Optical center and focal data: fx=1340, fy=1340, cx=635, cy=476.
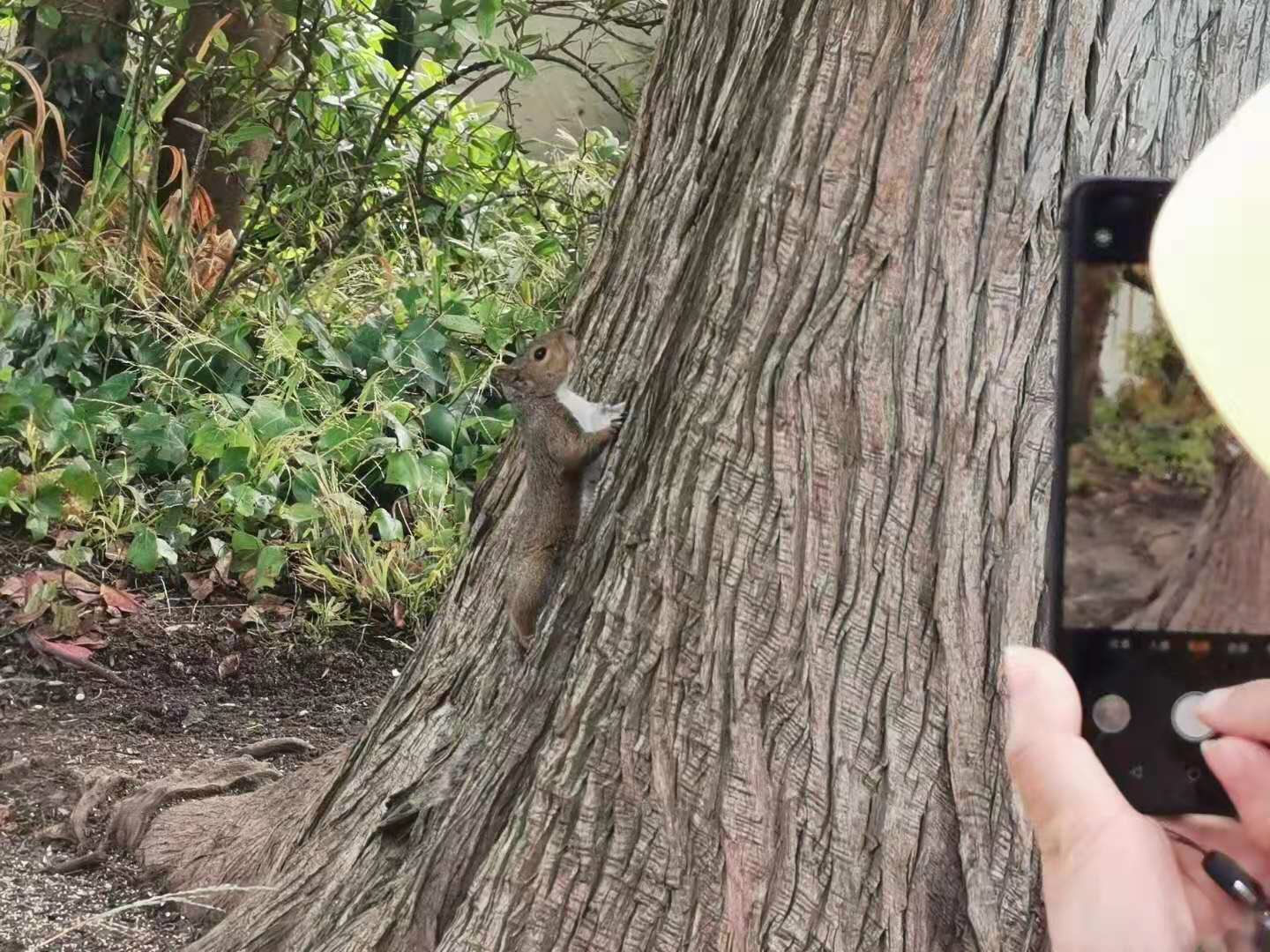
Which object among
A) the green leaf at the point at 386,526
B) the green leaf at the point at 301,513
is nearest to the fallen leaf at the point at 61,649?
the green leaf at the point at 301,513

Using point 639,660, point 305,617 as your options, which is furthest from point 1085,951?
point 305,617

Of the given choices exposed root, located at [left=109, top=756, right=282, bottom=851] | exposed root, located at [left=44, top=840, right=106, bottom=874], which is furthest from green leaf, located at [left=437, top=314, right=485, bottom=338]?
exposed root, located at [left=44, top=840, right=106, bottom=874]

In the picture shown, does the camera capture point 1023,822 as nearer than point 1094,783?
No

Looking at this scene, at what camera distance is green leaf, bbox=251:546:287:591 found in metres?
4.55

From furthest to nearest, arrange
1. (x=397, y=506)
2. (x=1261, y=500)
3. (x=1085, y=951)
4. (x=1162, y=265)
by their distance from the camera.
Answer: (x=397, y=506), (x=1261, y=500), (x=1085, y=951), (x=1162, y=265)

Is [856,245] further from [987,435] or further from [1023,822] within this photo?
[1023,822]

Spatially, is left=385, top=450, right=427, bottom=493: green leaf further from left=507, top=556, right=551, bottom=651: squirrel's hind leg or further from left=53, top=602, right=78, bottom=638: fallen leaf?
left=507, top=556, right=551, bottom=651: squirrel's hind leg

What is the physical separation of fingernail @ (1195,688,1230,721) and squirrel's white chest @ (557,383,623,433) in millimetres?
1159

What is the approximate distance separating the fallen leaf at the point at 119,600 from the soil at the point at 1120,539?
3.81 meters

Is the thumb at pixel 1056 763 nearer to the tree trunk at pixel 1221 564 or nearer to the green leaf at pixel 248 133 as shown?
the tree trunk at pixel 1221 564

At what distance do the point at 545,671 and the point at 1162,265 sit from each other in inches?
61.7

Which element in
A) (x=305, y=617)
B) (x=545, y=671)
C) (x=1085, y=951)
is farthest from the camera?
(x=305, y=617)

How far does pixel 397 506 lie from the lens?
16.3ft

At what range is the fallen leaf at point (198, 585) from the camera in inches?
181
